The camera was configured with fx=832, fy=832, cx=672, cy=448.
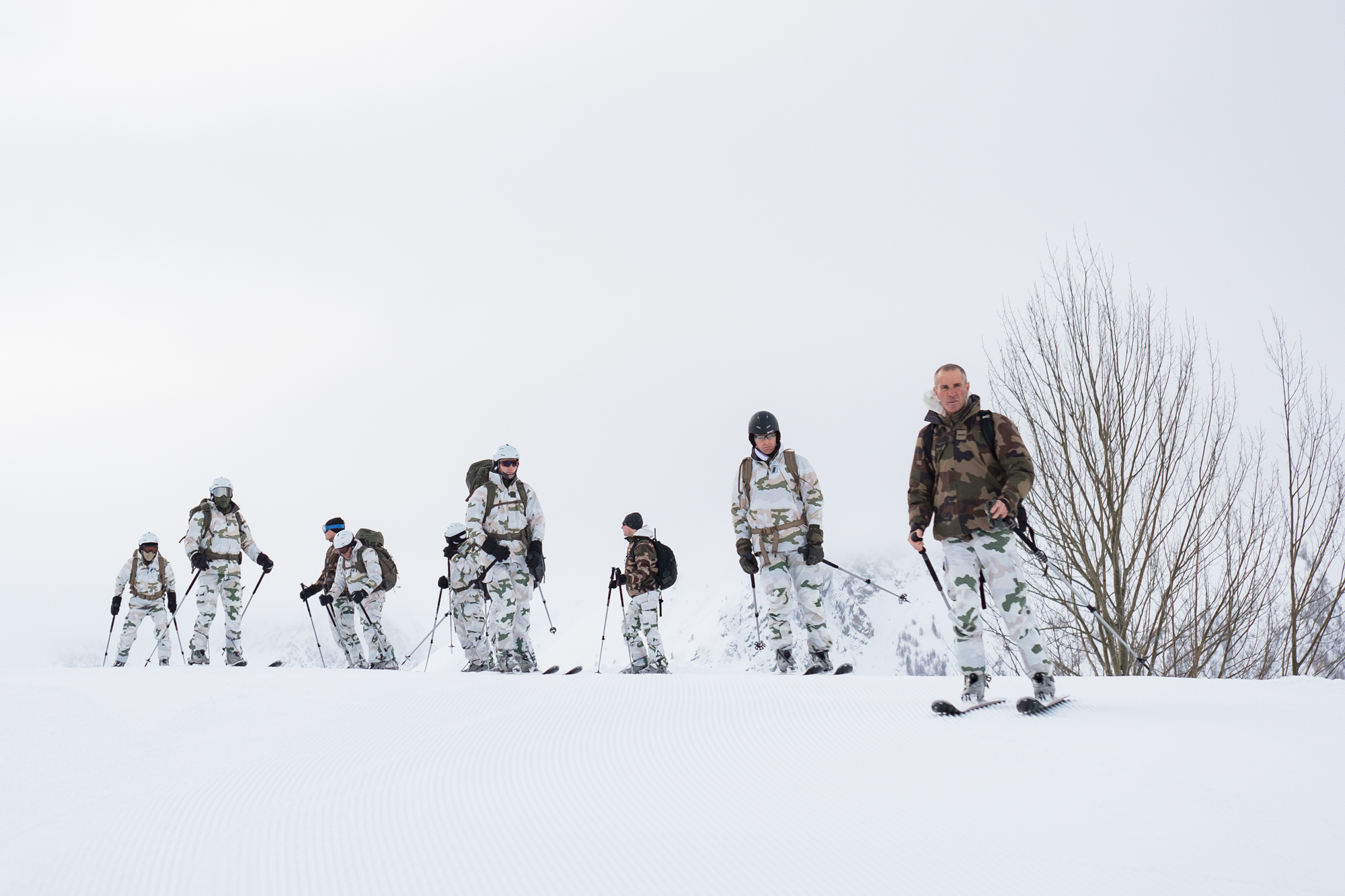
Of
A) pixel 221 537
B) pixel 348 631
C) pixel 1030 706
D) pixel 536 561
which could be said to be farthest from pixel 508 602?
pixel 1030 706

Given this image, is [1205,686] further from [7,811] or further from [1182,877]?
[7,811]

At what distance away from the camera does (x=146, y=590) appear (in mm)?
13922

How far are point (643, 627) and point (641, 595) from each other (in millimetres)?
480

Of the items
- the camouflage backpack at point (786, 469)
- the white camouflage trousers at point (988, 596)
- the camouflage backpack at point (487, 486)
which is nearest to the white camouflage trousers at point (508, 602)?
the camouflage backpack at point (487, 486)

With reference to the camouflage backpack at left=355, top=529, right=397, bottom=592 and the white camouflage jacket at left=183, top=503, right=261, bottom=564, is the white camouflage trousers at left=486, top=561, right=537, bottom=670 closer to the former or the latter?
the camouflage backpack at left=355, top=529, right=397, bottom=592

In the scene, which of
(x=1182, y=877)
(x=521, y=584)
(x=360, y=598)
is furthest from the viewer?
(x=360, y=598)

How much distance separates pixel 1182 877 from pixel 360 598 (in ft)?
38.3

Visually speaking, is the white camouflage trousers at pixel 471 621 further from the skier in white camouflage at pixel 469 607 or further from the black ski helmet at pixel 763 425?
the black ski helmet at pixel 763 425

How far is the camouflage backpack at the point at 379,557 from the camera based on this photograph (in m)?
12.5

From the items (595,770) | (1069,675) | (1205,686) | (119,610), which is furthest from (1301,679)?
(119,610)

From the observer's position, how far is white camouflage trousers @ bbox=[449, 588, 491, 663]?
12.0 metres

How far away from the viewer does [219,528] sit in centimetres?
1246

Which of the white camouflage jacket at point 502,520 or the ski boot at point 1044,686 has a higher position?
the white camouflage jacket at point 502,520

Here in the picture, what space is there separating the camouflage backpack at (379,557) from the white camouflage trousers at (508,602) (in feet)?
10.3
